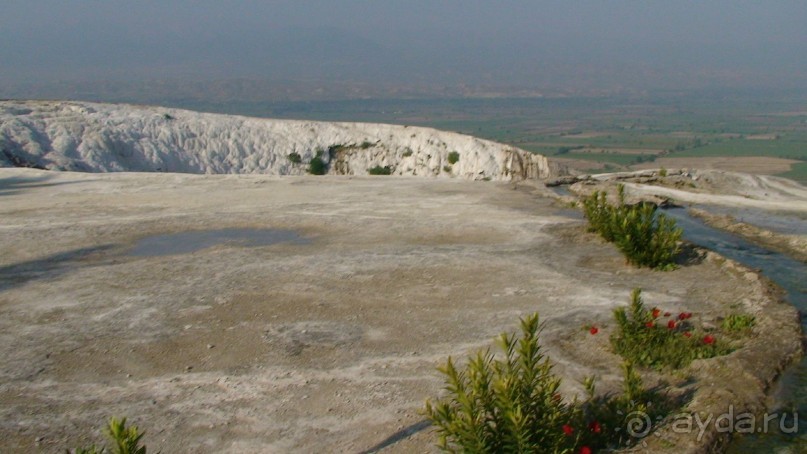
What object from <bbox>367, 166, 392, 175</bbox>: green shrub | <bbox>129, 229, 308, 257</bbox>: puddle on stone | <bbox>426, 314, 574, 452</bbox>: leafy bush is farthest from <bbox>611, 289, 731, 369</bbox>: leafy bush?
<bbox>367, 166, 392, 175</bbox>: green shrub

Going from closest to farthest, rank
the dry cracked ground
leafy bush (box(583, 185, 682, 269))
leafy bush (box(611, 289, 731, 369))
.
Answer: the dry cracked ground → leafy bush (box(611, 289, 731, 369)) → leafy bush (box(583, 185, 682, 269))

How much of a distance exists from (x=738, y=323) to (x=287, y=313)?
5.09 meters

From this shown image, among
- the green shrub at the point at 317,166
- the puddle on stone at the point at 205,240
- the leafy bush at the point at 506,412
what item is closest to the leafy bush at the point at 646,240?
the puddle on stone at the point at 205,240

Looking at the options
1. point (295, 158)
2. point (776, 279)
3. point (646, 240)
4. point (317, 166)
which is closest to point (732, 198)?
point (776, 279)

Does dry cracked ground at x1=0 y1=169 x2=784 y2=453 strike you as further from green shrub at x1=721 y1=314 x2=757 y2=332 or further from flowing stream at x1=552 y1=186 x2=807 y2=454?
flowing stream at x1=552 y1=186 x2=807 y2=454

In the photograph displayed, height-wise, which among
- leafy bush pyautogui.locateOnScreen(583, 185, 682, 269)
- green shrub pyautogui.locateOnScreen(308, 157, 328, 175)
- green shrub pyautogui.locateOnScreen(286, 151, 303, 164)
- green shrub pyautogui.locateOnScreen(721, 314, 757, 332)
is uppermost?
leafy bush pyautogui.locateOnScreen(583, 185, 682, 269)

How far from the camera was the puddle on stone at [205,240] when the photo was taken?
44.4ft

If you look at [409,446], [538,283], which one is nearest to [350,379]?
[409,446]

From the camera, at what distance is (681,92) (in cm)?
18488

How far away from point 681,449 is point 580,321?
3109mm

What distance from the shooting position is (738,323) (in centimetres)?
848

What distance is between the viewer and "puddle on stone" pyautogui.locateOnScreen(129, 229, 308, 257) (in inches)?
533

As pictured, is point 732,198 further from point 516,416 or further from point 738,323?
point 516,416

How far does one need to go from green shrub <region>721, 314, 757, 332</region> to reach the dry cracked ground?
2.37 feet
